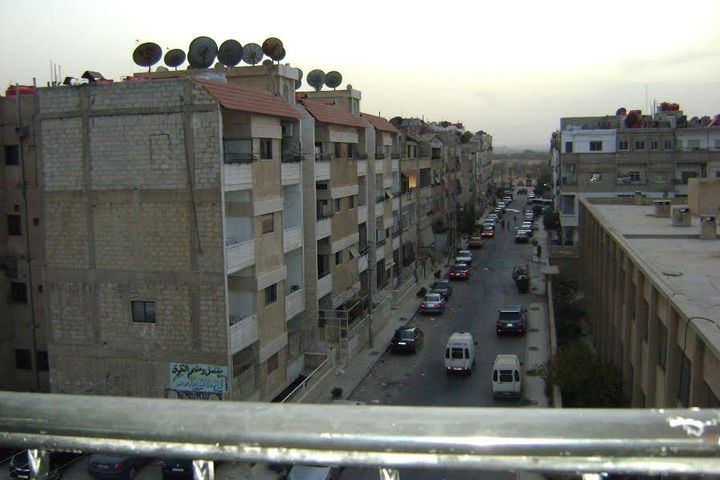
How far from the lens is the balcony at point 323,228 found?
27500mm

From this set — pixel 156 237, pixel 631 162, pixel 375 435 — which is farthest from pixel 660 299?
pixel 631 162

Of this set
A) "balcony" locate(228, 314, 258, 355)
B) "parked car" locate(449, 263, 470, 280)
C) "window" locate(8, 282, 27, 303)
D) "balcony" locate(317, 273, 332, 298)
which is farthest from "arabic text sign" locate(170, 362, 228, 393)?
"parked car" locate(449, 263, 470, 280)

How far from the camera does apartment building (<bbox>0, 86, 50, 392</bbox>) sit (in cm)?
2308

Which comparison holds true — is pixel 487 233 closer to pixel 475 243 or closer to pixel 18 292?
pixel 475 243

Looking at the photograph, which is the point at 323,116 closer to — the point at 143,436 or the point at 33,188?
the point at 33,188

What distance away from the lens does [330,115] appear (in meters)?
29.2

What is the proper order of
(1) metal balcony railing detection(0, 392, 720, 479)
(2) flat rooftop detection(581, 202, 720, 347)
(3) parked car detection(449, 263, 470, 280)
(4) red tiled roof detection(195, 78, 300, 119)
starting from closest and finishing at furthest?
(1) metal balcony railing detection(0, 392, 720, 479), (2) flat rooftop detection(581, 202, 720, 347), (4) red tiled roof detection(195, 78, 300, 119), (3) parked car detection(449, 263, 470, 280)

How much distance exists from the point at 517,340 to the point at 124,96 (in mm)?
19669

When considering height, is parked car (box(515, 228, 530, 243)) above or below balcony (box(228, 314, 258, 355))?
below

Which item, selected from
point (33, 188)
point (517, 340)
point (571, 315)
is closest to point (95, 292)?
point (33, 188)

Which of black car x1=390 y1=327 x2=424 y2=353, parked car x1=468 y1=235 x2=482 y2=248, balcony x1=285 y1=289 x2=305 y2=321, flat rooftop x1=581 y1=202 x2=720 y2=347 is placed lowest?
black car x1=390 y1=327 x2=424 y2=353

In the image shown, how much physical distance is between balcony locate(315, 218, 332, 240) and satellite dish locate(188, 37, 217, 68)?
7.30m

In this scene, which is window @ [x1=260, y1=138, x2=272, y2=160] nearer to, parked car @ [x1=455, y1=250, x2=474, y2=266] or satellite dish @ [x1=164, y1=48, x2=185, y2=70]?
satellite dish @ [x1=164, y1=48, x2=185, y2=70]

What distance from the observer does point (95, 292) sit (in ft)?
66.4
